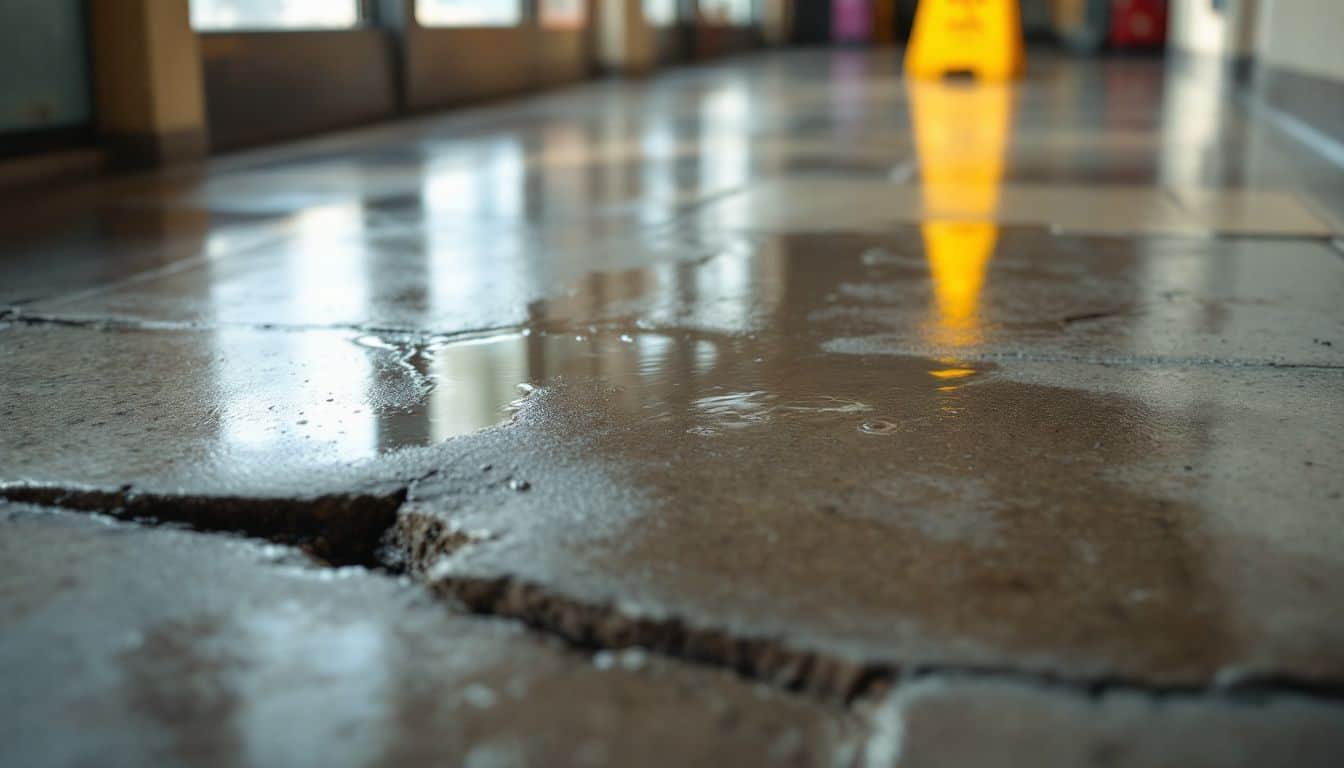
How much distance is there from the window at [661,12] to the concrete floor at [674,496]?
13198mm

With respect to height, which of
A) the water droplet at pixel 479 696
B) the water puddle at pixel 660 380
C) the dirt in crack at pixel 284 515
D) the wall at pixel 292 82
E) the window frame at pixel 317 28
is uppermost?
the window frame at pixel 317 28

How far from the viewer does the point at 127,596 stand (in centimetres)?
155

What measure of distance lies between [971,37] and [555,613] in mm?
12665

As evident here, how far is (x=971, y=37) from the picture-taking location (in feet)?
43.3

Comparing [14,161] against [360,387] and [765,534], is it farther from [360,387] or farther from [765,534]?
[765,534]

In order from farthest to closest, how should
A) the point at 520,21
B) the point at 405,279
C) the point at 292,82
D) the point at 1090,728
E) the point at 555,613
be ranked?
the point at 520,21 < the point at 292,82 < the point at 405,279 < the point at 555,613 < the point at 1090,728

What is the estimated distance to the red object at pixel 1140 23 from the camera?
2119 cm

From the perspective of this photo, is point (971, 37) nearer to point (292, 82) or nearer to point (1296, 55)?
point (1296, 55)

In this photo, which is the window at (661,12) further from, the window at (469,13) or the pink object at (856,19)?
the pink object at (856,19)

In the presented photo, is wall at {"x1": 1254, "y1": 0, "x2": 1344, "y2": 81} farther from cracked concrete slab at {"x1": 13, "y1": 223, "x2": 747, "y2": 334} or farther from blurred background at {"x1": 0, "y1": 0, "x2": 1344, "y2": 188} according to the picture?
cracked concrete slab at {"x1": 13, "y1": 223, "x2": 747, "y2": 334}

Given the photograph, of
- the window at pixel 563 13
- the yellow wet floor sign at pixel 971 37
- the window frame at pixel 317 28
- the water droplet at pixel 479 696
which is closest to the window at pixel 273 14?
the window frame at pixel 317 28

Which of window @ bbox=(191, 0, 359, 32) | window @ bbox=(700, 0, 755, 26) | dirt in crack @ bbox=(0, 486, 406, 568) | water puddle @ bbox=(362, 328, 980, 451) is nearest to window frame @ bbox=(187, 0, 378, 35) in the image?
window @ bbox=(191, 0, 359, 32)

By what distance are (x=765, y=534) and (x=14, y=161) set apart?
485cm

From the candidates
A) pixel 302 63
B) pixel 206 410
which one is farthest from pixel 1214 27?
pixel 206 410
